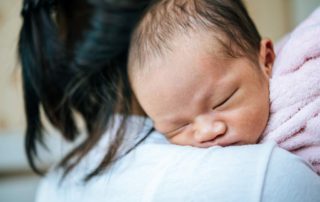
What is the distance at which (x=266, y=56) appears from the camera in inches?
27.7

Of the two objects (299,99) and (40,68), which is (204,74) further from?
(40,68)

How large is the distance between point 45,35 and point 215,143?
57cm

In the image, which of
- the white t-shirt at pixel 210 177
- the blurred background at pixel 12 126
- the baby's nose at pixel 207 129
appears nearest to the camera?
the white t-shirt at pixel 210 177

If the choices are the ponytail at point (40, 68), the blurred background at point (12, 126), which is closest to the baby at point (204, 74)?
the ponytail at point (40, 68)

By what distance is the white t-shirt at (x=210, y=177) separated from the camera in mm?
444

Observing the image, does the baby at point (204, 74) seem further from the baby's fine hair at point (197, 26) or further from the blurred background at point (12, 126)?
the blurred background at point (12, 126)

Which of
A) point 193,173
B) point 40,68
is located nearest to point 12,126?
point 40,68

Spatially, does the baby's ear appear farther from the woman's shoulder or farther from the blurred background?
the blurred background

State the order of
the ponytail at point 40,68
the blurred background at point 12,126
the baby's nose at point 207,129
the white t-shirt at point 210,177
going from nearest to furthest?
the white t-shirt at point 210,177
the baby's nose at point 207,129
the ponytail at point 40,68
the blurred background at point 12,126

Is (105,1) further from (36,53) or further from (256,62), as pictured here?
(256,62)

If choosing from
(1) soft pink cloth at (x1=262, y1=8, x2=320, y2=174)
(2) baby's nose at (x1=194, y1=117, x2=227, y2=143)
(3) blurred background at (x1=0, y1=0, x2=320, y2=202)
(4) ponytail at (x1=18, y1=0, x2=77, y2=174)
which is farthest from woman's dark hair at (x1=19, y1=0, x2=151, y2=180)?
(3) blurred background at (x1=0, y1=0, x2=320, y2=202)

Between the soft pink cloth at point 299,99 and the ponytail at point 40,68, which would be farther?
the ponytail at point 40,68

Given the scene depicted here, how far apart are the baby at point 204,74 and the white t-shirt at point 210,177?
0.09 m

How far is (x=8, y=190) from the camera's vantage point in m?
1.49
